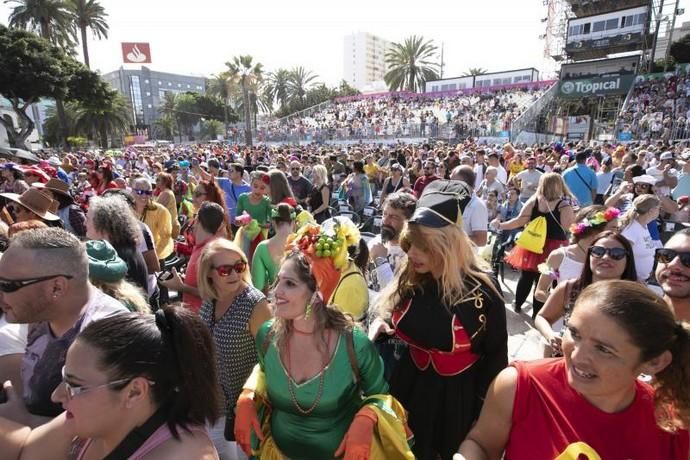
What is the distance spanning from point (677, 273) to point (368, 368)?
1759 millimetres

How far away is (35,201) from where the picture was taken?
3926 mm

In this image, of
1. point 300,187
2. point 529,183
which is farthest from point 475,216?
point 300,187

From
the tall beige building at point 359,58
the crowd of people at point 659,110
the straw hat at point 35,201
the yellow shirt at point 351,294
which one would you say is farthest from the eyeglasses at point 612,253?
the tall beige building at point 359,58

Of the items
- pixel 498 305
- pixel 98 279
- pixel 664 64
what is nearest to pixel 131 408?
pixel 98 279

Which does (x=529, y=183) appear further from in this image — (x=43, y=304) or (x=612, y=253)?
(x=43, y=304)

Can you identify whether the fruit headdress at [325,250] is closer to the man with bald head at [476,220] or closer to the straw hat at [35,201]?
the man with bald head at [476,220]

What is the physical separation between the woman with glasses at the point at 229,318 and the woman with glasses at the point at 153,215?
2.62 meters

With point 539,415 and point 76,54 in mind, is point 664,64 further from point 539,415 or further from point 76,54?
point 76,54

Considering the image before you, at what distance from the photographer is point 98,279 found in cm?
246

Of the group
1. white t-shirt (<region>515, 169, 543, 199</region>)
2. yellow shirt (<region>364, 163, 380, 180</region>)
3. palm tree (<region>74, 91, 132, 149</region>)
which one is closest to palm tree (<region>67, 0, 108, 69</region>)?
palm tree (<region>74, 91, 132, 149</region>)

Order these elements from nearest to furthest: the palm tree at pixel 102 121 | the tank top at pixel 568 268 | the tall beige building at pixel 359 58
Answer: the tank top at pixel 568 268, the palm tree at pixel 102 121, the tall beige building at pixel 359 58

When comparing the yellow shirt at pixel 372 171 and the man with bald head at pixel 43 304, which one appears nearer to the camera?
the man with bald head at pixel 43 304

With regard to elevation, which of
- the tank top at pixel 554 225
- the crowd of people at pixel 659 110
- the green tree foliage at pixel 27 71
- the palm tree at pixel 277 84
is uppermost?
the palm tree at pixel 277 84

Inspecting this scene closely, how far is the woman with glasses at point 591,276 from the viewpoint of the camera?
2457mm
